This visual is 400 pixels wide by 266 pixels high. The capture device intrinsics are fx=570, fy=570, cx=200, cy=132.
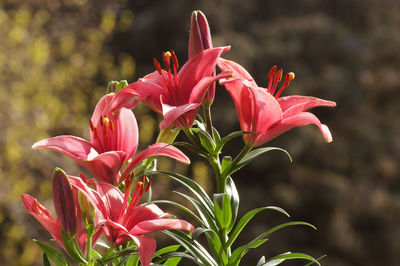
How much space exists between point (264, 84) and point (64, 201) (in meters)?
3.87

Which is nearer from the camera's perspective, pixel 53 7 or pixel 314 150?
pixel 53 7

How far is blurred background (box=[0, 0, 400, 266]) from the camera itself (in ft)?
10.5

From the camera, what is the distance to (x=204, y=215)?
525 millimetres

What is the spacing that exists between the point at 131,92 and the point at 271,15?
Result: 4.69 metres

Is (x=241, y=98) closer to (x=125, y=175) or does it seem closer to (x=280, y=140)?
(x=125, y=175)

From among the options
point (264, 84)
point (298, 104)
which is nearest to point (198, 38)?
point (298, 104)

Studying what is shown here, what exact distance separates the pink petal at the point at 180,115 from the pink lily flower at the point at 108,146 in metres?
0.02

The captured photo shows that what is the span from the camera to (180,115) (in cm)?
48

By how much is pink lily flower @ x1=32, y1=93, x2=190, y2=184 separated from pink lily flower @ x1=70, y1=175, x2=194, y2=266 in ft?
0.06

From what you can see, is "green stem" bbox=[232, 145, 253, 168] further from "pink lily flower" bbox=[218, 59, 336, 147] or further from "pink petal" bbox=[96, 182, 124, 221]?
"pink petal" bbox=[96, 182, 124, 221]

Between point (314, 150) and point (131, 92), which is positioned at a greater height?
point (131, 92)

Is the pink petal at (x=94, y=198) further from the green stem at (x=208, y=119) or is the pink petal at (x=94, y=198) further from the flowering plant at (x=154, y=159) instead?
the green stem at (x=208, y=119)

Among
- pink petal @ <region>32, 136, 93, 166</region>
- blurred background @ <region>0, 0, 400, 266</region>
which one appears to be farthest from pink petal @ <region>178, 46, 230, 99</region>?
blurred background @ <region>0, 0, 400, 266</region>

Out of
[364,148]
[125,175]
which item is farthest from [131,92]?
[364,148]
